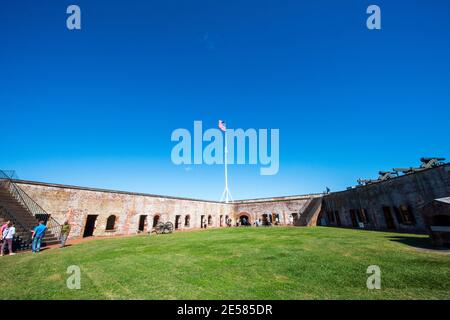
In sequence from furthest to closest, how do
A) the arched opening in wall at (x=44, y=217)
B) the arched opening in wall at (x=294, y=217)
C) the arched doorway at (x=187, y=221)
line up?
the arched opening in wall at (x=294, y=217), the arched doorway at (x=187, y=221), the arched opening in wall at (x=44, y=217)

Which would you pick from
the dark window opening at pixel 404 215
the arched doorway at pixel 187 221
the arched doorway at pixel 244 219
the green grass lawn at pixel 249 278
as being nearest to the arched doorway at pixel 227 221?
the arched doorway at pixel 244 219

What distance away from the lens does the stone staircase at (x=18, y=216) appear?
10.0 m

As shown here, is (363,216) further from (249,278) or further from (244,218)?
(244,218)

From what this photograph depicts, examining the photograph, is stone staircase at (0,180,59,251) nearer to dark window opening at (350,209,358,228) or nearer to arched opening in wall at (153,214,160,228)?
arched opening in wall at (153,214,160,228)

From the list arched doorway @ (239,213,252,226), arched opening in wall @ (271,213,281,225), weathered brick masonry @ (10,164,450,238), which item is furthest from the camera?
arched doorway @ (239,213,252,226)

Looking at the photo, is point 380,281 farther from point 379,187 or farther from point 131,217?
point 131,217

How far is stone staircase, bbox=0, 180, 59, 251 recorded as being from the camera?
1002 centimetres

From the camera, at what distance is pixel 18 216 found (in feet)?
35.5

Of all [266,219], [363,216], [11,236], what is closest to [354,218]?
[363,216]

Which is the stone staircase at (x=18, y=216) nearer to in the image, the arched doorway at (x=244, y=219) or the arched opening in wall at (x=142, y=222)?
the arched opening in wall at (x=142, y=222)

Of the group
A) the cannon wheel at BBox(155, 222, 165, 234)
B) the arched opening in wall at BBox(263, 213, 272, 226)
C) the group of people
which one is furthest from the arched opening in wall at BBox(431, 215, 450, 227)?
the arched opening in wall at BBox(263, 213, 272, 226)
